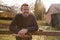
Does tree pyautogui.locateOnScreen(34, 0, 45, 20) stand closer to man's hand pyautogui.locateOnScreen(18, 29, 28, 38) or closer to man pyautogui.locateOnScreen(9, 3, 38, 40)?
man pyautogui.locateOnScreen(9, 3, 38, 40)

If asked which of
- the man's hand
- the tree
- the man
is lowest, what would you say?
the tree

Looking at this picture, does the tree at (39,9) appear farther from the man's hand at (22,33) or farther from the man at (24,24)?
the man's hand at (22,33)

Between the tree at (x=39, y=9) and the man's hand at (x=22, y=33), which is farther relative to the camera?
the tree at (x=39, y=9)

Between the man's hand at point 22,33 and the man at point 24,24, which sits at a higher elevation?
the man at point 24,24

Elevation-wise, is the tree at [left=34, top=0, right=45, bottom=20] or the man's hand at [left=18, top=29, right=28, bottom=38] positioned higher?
the man's hand at [left=18, top=29, right=28, bottom=38]

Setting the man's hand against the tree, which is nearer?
the man's hand

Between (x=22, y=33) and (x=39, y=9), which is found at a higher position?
(x=22, y=33)

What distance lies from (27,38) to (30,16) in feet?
1.05

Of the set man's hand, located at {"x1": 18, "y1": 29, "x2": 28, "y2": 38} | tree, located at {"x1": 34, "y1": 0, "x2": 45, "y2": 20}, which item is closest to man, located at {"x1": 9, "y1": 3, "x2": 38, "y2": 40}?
man's hand, located at {"x1": 18, "y1": 29, "x2": 28, "y2": 38}

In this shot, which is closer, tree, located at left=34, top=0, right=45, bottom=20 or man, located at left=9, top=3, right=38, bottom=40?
man, located at left=9, top=3, right=38, bottom=40

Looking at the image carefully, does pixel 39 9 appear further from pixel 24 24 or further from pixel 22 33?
pixel 22 33

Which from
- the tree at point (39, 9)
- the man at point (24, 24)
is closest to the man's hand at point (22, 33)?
the man at point (24, 24)

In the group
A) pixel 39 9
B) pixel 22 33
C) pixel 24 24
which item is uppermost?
pixel 24 24

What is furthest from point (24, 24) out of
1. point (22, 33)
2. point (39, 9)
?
point (39, 9)
